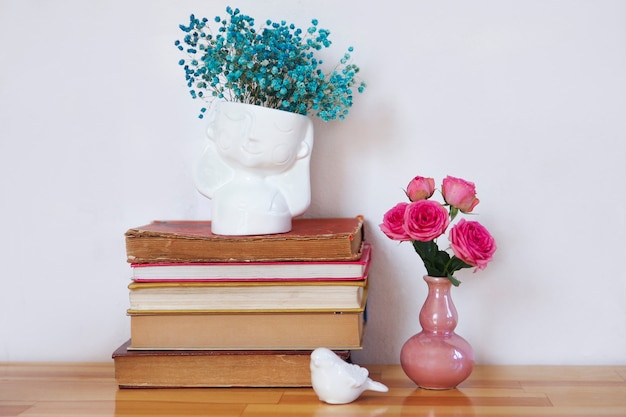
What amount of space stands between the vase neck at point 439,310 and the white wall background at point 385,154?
15cm

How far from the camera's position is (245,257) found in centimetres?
97

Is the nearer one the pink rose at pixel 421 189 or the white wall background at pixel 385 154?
the pink rose at pixel 421 189

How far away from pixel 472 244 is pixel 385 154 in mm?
244

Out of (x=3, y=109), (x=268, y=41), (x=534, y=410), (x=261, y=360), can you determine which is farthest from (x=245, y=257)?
(x=3, y=109)

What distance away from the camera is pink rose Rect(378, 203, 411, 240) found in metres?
0.96

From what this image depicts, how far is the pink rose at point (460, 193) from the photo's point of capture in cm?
98

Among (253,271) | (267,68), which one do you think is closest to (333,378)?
(253,271)

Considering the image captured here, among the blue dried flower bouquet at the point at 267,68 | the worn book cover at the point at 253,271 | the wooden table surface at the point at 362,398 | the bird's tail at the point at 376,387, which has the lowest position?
the wooden table surface at the point at 362,398

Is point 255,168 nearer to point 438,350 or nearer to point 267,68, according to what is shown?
point 267,68

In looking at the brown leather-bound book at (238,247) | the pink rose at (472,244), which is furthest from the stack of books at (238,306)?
the pink rose at (472,244)

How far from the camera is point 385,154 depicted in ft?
3.76

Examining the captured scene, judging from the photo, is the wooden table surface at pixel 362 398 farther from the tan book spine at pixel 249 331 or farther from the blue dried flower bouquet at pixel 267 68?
the blue dried flower bouquet at pixel 267 68

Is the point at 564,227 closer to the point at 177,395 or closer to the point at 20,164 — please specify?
→ the point at 177,395

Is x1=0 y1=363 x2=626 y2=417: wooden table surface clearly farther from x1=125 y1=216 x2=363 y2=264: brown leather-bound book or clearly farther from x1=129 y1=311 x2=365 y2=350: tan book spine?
x1=125 y1=216 x2=363 y2=264: brown leather-bound book
